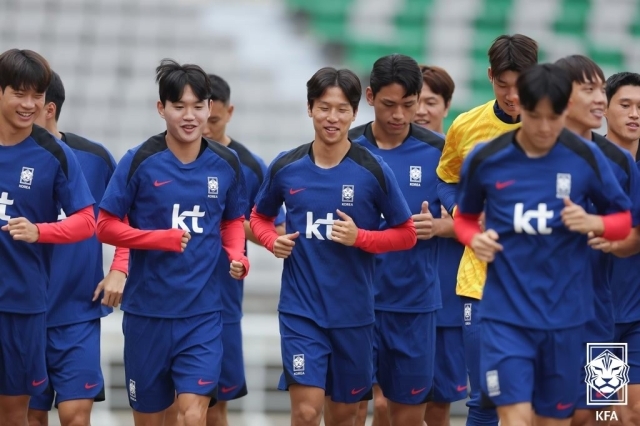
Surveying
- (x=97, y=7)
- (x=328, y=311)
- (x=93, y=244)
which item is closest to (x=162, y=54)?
(x=97, y=7)

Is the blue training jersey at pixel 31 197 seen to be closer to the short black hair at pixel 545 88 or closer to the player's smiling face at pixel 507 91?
the player's smiling face at pixel 507 91

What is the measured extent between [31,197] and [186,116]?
3.24 ft

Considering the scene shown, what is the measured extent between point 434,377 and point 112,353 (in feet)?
11.4

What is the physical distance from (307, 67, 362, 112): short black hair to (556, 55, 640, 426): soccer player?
48.6 inches

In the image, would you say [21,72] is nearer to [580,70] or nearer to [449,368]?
[580,70]

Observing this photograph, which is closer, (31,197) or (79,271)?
(31,197)

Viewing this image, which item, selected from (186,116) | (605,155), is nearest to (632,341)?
(605,155)

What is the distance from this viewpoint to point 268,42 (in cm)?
1608

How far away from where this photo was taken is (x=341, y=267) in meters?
7.18

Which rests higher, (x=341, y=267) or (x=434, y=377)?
(x=341, y=267)

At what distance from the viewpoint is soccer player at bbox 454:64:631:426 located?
5.90m

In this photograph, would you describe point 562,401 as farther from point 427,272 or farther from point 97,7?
point 97,7

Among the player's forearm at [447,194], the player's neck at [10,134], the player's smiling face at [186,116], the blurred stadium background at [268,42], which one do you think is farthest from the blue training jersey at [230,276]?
the blurred stadium background at [268,42]

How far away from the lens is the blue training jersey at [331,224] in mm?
7145
